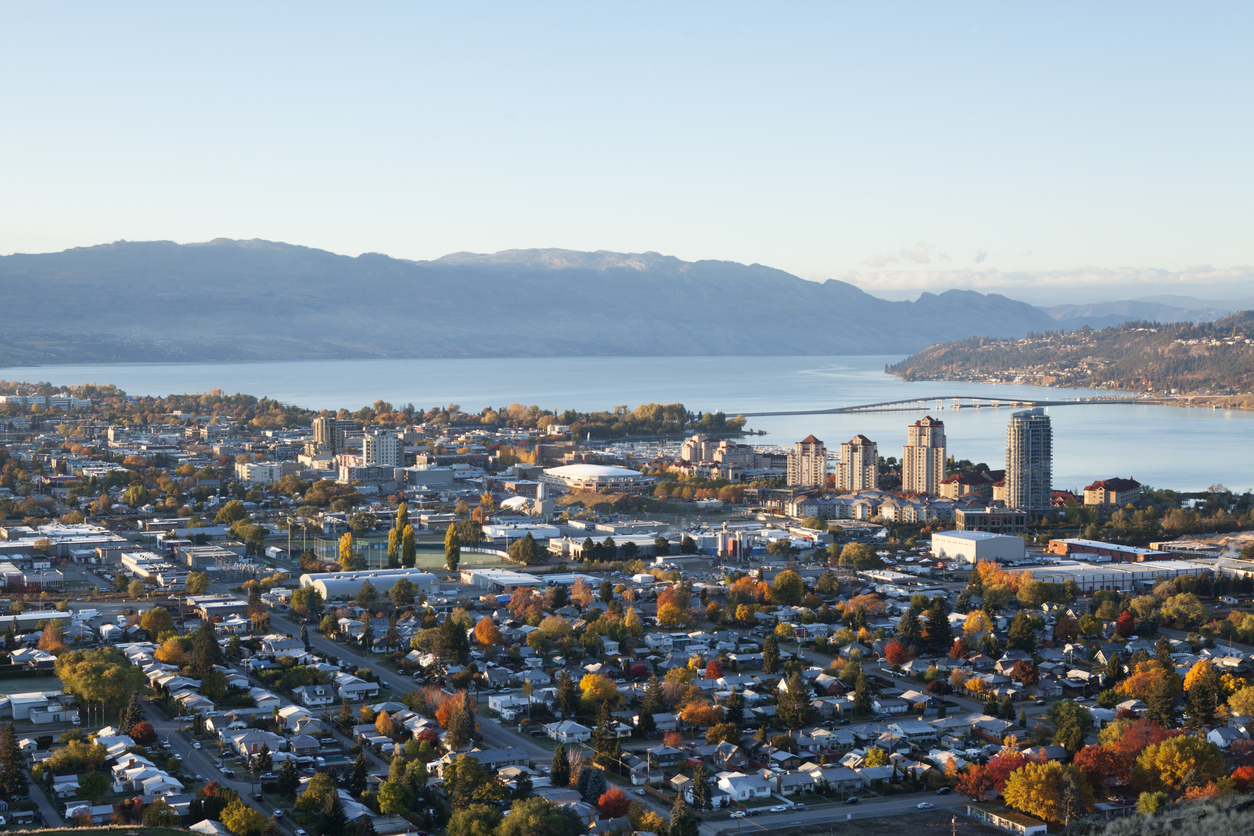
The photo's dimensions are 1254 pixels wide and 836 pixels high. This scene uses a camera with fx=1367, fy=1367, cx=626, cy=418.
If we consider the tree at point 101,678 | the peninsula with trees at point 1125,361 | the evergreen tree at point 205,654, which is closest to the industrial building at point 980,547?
the evergreen tree at point 205,654

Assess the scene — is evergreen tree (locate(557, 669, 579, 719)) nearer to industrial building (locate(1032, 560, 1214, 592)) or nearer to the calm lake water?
industrial building (locate(1032, 560, 1214, 592))

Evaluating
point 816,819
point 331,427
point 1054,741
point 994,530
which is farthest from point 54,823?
point 331,427

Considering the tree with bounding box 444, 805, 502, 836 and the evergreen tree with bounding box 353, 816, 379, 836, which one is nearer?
the evergreen tree with bounding box 353, 816, 379, 836

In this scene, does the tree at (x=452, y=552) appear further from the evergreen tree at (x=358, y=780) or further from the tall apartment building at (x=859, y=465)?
the tall apartment building at (x=859, y=465)

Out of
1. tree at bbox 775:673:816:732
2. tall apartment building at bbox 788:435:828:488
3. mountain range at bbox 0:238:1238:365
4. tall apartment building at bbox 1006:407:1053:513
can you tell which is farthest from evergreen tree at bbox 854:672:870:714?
mountain range at bbox 0:238:1238:365

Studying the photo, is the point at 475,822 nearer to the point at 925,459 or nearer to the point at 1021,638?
the point at 1021,638

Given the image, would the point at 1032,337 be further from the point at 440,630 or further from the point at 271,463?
the point at 440,630

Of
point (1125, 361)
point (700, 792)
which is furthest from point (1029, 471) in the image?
point (1125, 361)
